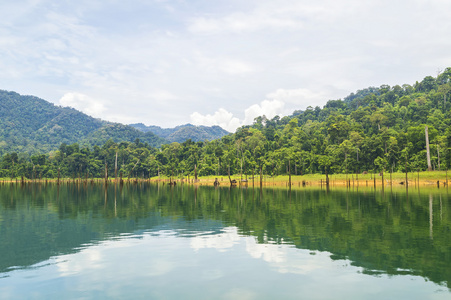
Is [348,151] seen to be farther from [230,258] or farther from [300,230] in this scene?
[230,258]

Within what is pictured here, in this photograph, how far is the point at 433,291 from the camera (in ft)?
49.9

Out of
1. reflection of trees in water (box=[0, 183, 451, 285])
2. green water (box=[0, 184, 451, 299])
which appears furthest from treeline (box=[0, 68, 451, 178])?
green water (box=[0, 184, 451, 299])

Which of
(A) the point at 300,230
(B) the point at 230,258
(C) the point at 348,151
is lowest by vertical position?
(A) the point at 300,230

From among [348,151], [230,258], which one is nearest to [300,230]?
[230,258]

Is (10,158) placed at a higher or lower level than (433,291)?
higher

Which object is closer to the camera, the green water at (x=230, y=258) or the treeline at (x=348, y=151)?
the green water at (x=230, y=258)

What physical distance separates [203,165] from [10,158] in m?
119

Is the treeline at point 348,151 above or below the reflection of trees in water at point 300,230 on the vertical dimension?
above

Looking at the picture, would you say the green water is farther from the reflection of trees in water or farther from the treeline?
the treeline

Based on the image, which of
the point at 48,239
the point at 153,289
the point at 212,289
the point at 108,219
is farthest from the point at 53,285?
the point at 108,219

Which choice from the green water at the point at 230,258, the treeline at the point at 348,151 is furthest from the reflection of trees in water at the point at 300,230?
the treeline at the point at 348,151

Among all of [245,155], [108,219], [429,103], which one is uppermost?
[429,103]

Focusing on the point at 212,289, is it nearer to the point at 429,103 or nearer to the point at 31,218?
the point at 31,218

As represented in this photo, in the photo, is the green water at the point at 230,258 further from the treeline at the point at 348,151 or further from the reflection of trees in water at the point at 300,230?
the treeline at the point at 348,151
